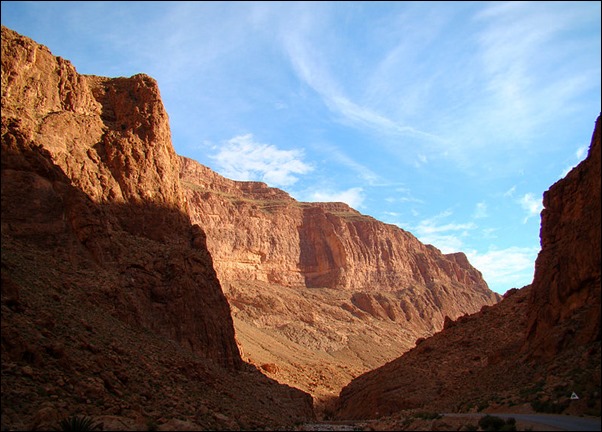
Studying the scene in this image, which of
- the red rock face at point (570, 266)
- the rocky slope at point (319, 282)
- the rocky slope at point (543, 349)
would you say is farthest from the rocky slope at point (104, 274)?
the rocky slope at point (319, 282)

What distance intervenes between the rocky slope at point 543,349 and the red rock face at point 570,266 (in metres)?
0.05

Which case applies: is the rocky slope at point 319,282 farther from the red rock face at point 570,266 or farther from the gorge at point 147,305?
the red rock face at point 570,266

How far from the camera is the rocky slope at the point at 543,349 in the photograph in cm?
2223

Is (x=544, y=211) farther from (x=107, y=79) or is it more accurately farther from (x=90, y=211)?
(x=107, y=79)

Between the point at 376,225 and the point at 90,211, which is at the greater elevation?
the point at 376,225

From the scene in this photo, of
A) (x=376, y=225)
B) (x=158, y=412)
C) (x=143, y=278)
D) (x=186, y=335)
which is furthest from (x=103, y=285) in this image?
(x=376, y=225)

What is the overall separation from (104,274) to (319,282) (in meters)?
94.9

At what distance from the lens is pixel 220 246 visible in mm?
107375

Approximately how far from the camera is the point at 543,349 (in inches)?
1065

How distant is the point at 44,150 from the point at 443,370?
3091 cm

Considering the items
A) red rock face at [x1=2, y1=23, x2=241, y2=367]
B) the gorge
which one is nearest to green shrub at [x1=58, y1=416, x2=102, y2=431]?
the gorge

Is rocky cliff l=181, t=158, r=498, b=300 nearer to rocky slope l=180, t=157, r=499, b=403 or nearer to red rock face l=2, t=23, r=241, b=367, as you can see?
rocky slope l=180, t=157, r=499, b=403

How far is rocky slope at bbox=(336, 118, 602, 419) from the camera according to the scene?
22234mm

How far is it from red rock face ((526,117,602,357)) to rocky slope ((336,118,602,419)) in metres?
0.05
